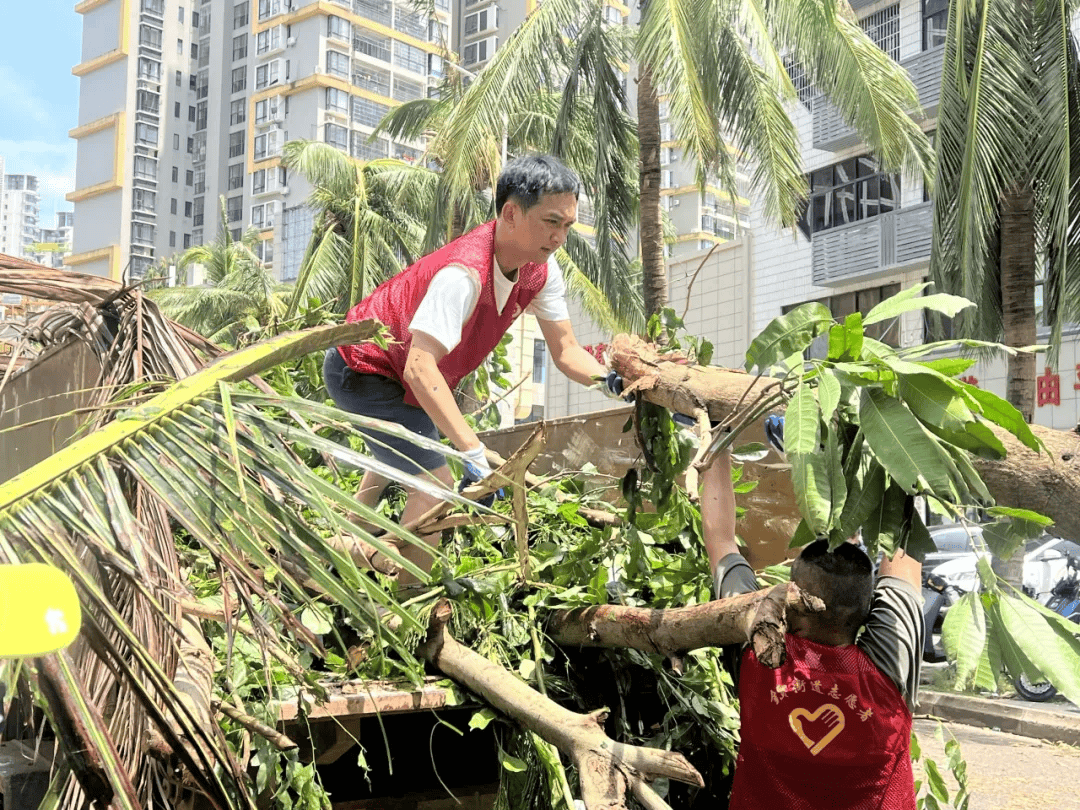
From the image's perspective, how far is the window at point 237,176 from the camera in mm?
65188

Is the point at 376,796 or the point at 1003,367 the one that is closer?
the point at 376,796

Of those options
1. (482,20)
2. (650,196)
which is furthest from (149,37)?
(650,196)

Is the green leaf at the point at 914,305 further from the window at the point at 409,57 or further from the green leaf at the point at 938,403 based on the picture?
the window at the point at 409,57

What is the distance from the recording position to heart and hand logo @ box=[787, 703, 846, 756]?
2346 millimetres

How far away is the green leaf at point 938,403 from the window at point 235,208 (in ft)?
209

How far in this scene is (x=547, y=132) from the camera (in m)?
20.1

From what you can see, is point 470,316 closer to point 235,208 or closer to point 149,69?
point 235,208

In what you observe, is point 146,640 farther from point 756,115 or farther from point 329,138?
point 329,138

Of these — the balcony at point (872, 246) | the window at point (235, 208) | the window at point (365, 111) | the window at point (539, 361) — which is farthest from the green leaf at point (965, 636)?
the window at point (235, 208)

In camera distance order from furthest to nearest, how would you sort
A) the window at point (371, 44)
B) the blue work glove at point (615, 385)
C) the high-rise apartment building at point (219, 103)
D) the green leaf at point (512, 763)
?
the window at point (371, 44)
the high-rise apartment building at point (219, 103)
the blue work glove at point (615, 385)
the green leaf at point (512, 763)

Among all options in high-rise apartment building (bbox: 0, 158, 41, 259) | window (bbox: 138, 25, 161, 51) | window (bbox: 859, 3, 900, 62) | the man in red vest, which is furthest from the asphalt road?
high-rise apartment building (bbox: 0, 158, 41, 259)

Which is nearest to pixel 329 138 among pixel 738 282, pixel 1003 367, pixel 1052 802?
pixel 738 282

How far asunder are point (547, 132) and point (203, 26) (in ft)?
192

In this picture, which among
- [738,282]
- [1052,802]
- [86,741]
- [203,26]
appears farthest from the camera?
[203,26]
